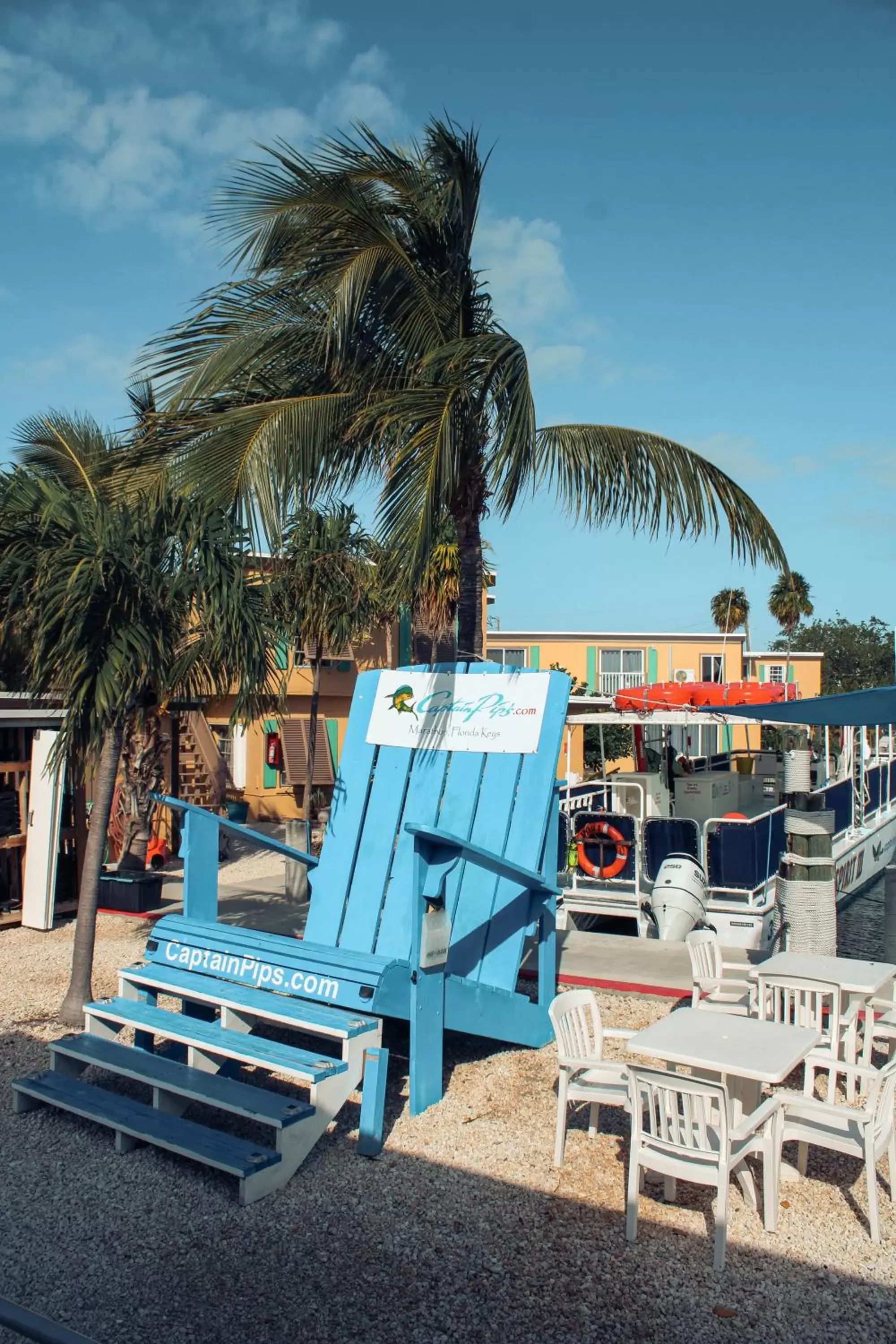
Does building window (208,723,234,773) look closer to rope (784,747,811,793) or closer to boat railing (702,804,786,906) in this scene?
boat railing (702,804,786,906)

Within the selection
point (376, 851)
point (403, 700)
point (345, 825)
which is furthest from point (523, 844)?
point (403, 700)

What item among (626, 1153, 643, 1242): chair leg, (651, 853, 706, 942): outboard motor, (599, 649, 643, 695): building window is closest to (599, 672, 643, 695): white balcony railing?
(599, 649, 643, 695): building window

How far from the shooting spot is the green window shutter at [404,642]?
21.7 m

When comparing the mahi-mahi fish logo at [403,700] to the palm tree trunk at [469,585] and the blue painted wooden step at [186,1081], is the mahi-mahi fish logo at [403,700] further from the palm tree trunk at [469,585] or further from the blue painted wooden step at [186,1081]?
the blue painted wooden step at [186,1081]

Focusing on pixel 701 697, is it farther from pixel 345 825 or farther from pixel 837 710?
pixel 345 825

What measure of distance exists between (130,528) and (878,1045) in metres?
5.24

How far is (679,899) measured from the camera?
8.75 meters

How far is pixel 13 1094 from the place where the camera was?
16.8 ft

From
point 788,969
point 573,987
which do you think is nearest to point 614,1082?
point 788,969

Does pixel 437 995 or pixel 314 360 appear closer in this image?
pixel 437 995

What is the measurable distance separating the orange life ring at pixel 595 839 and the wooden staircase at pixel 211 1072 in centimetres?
466

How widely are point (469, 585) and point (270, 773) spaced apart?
1303 centimetres

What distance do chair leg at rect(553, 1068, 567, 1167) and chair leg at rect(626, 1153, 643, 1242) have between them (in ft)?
1.94

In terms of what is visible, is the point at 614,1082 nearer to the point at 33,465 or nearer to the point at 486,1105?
the point at 486,1105
